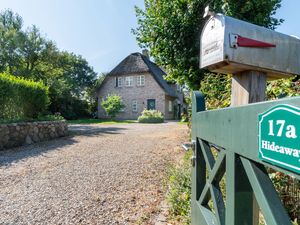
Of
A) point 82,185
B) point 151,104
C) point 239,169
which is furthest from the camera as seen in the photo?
point 151,104

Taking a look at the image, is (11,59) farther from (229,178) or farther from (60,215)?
(229,178)

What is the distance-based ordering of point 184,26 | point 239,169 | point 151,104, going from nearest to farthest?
point 239,169 → point 184,26 → point 151,104

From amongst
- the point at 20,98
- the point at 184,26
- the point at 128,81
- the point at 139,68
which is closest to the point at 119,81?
the point at 128,81

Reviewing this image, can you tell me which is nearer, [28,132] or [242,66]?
[242,66]

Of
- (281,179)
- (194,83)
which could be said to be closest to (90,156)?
(194,83)

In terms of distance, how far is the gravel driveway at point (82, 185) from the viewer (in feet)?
11.3

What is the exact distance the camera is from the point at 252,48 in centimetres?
137

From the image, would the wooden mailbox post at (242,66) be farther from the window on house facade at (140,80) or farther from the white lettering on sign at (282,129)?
the window on house facade at (140,80)

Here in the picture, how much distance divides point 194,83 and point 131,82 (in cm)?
2212

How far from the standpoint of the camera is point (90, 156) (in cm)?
709

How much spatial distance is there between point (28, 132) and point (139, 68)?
19.6 meters

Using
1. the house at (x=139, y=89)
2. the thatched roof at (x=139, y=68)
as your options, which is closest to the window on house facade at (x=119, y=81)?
the house at (x=139, y=89)

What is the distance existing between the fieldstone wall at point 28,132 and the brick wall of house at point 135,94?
16.4 meters

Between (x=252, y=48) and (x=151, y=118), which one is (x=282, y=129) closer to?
(x=252, y=48)
